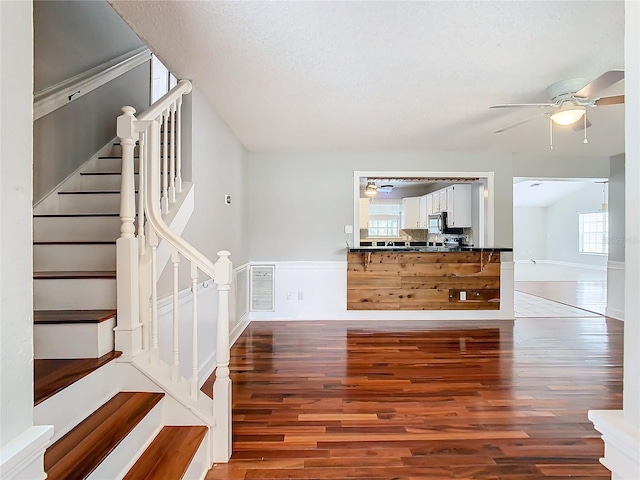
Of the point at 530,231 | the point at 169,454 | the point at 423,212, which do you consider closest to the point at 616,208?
the point at 423,212

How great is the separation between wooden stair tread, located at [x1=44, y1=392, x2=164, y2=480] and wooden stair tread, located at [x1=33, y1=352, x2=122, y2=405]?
0.20 metres

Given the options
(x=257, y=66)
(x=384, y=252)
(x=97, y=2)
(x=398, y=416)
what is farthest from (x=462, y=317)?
(x=97, y=2)

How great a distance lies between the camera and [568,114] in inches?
102

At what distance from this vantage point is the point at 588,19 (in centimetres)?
180

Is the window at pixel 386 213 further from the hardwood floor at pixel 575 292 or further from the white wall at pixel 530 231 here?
the white wall at pixel 530 231

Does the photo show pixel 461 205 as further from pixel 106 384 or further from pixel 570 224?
pixel 570 224

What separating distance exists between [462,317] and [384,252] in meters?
1.42

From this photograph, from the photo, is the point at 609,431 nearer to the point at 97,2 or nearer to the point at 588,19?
the point at 588,19

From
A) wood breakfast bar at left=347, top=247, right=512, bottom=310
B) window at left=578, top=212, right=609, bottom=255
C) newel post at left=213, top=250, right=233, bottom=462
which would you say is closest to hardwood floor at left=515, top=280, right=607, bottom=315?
wood breakfast bar at left=347, top=247, right=512, bottom=310

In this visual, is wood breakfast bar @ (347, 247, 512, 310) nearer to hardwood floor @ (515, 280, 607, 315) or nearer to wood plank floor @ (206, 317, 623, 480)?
wood plank floor @ (206, 317, 623, 480)

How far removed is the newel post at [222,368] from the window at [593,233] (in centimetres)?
1267

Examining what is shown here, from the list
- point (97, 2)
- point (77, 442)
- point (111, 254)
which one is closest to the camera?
point (77, 442)

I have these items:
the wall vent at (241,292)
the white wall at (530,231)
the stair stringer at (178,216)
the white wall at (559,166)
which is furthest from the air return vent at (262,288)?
the white wall at (530,231)

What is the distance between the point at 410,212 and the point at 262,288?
5.29 m
